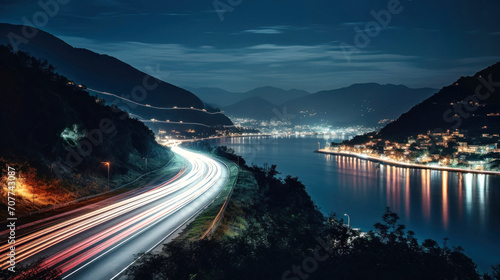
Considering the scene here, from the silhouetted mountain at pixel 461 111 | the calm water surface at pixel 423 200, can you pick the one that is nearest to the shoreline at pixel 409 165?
the calm water surface at pixel 423 200

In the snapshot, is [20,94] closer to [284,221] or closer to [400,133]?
[284,221]

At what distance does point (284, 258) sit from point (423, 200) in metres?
37.0

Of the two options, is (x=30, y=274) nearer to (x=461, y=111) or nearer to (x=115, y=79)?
(x=461, y=111)

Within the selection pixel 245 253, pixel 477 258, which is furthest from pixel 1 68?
pixel 477 258

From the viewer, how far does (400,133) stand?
11262 cm

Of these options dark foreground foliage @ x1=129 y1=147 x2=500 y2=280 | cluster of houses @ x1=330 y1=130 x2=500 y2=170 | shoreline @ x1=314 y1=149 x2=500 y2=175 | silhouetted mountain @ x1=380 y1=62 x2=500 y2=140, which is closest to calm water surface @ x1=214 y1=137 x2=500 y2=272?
shoreline @ x1=314 y1=149 x2=500 y2=175

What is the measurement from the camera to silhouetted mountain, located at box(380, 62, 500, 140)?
98.3 metres

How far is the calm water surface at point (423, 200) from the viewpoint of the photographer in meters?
32.7

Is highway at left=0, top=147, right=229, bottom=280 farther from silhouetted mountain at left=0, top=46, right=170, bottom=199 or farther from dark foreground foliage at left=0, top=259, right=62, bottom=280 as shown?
silhouetted mountain at left=0, top=46, right=170, bottom=199

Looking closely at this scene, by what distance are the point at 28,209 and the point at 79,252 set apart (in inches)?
Answer: 262

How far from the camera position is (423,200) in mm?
45844

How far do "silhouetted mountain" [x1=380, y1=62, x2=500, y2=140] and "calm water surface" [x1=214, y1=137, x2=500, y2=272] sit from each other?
126ft

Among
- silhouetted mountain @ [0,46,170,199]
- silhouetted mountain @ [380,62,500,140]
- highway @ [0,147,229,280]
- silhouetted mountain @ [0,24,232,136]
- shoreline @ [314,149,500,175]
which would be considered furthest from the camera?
silhouetted mountain @ [0,24,232,136]

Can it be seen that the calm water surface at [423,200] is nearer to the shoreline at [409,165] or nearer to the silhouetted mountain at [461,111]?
the shoreline at [409,165]
